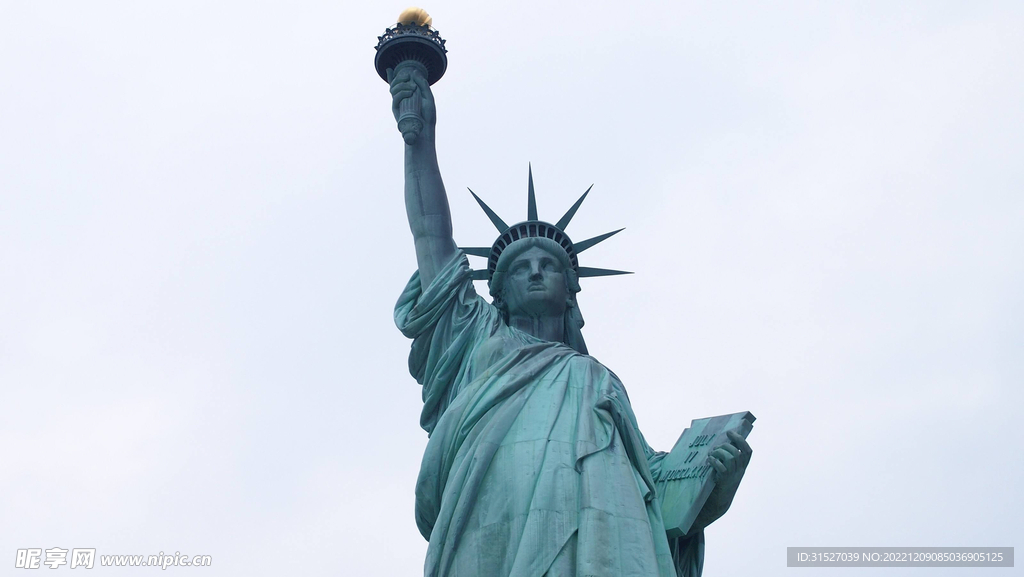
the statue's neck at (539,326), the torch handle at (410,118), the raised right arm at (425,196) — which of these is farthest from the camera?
the torch handle at (410,118)

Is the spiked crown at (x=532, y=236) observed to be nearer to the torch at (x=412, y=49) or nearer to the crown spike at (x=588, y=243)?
the crown spike at (x=588, y=243)

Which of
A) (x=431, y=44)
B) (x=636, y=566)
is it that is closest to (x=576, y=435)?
(x=636, y=566)

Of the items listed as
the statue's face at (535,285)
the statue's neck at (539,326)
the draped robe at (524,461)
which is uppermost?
the statue's face at (535,285)

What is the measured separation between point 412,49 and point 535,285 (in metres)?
3.60

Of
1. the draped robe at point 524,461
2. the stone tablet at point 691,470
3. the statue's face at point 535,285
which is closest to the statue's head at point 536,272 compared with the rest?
the statue's face at point 535,285

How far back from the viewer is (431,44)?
1819cm

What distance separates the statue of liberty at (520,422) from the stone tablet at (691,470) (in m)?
0.16

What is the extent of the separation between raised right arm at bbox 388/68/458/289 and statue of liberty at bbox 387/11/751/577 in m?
0.02

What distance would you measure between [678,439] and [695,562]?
129 centimetres

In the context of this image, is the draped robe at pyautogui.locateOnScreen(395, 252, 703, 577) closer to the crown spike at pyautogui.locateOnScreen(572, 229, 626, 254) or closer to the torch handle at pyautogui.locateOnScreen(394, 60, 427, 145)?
the crown spike at pyautogui.locateOnScreen(572, 229, 626, 254)

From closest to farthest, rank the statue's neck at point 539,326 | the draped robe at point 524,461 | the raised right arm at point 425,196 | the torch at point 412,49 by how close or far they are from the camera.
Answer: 1. the draped robe at point 524,461
2. the statue's neck at point 539,326
3. the raised right arm at point 425,196
4. the torch at point 412,49

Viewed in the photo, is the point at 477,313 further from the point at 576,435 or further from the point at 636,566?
the point at 636,566

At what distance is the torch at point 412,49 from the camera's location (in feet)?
59.5

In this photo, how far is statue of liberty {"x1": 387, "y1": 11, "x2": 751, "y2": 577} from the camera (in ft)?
45.5
